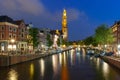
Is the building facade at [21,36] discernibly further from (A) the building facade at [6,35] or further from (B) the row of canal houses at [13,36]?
(A) the building facade at [6,35]

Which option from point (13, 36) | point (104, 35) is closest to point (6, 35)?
point (13, 36)

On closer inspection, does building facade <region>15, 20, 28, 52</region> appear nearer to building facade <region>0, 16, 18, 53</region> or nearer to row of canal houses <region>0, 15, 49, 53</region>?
row of canal houses <region>0, 15, 49, 53</region>

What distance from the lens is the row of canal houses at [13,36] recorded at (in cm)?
9556

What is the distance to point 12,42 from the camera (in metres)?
99.6

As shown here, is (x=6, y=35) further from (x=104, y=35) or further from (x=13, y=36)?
(x=104, y=35)

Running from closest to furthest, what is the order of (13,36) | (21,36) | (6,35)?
1. (6,35)
2. (13,36)
3. (21,36)

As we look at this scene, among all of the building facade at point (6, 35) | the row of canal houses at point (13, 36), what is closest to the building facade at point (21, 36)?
the row of canal houses at point (13, 36)

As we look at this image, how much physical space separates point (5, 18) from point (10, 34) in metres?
6.52

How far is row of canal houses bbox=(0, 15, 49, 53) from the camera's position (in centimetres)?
9556

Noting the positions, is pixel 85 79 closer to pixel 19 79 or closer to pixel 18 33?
pixel 19 79

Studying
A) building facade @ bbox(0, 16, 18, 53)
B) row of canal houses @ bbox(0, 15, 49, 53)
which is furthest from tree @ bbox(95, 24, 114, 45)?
building facade @ bbox(0, 16, 18, 53)

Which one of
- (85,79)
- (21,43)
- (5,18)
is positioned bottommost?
(85,79)

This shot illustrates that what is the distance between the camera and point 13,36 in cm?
10206

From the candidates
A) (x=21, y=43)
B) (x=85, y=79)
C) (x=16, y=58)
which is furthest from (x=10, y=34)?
(x=85, y=79)
